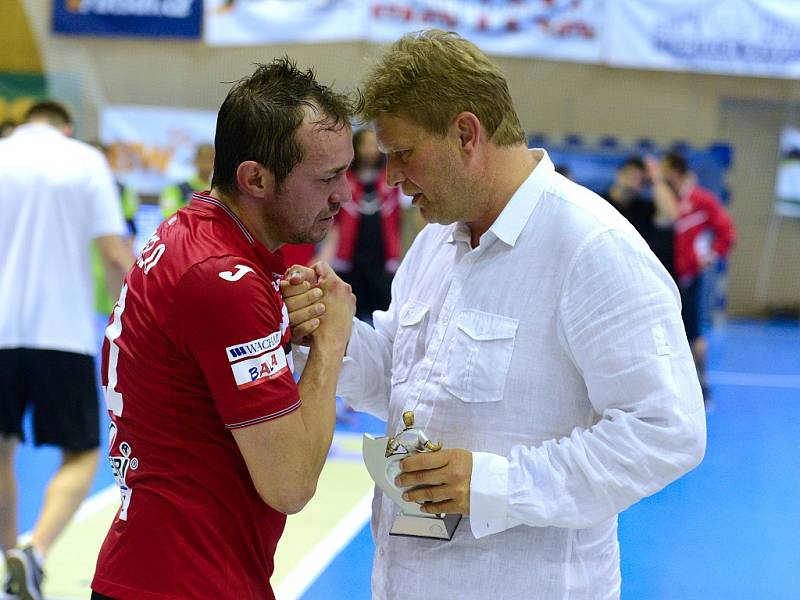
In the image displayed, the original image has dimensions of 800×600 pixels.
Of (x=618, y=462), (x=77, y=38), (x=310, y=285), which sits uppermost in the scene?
(x=310, y=285)

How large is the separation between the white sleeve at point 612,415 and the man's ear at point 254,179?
596 millimetres

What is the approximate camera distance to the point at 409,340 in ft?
7.12

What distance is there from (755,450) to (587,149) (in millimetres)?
7018

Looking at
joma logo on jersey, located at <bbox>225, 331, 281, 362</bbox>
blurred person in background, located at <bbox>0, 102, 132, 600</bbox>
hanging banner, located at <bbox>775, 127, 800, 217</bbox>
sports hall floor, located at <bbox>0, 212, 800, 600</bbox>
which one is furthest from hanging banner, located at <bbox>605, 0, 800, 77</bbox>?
joma logo on jersey, located at <bbox>225, 331, 281, 362</bbox>

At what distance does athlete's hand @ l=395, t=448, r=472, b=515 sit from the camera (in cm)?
183

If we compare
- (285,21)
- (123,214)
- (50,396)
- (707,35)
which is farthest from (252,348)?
(707,35)

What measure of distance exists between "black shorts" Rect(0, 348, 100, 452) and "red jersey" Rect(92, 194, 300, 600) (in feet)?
8.40

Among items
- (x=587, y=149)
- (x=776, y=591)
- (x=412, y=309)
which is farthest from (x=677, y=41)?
(x=412, y=309)

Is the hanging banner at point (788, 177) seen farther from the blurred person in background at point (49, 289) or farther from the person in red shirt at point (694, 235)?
the blurred person in background at point (49, 289)

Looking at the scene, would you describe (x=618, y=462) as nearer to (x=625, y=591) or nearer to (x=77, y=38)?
(x=625, y=591)

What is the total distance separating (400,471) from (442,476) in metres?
0.08

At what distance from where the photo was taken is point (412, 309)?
7.23ft

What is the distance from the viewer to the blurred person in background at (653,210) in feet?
27.1

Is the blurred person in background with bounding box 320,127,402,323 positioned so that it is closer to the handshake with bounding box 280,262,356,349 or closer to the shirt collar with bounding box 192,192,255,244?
the handshake with bounding box 280,262,356,349
